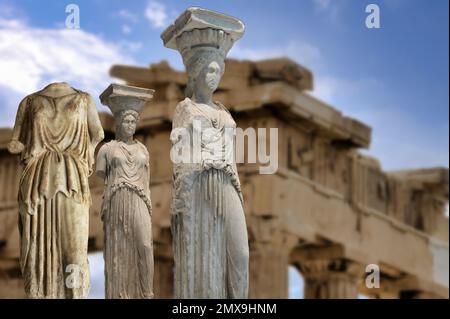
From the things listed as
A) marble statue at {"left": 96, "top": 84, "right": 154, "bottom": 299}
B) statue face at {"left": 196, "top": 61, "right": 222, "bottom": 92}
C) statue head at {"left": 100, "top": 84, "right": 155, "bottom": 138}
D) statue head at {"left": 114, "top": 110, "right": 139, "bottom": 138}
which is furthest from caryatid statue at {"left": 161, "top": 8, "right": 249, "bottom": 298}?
statue head at {"left": 114, "top": 110, "right": 139, "bottom": 138}

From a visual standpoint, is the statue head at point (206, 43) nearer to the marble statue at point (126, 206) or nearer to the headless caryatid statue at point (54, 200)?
the headless caryatid statue at point (54, 200)

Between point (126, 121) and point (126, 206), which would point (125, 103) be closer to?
point (126, 121)

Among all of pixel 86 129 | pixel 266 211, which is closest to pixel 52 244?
pixel 86 129

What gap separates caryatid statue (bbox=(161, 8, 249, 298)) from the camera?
18.4 metres

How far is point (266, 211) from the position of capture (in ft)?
113

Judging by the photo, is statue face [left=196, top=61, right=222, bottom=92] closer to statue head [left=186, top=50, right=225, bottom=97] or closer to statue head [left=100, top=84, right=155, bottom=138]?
statue head [left=186, top=50, right=225, bottom=97]

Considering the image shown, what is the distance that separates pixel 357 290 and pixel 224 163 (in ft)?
66.4

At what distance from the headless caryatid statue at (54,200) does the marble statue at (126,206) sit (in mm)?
1288

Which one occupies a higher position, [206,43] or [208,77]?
[206,43]

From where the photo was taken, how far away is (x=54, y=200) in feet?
63.1

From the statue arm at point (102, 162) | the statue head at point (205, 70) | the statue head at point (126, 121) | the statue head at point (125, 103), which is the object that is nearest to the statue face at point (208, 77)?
the statue head at point (205, 70)

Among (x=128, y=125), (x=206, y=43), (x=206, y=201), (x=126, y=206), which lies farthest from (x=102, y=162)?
(x=206, y=201)

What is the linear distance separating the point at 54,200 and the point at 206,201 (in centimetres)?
172
